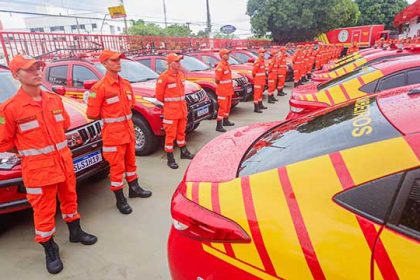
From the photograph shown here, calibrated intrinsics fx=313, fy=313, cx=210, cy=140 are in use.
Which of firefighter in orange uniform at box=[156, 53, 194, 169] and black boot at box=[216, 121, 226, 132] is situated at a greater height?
firefighter in orange uniform at box=[156, 53, 194, 169]

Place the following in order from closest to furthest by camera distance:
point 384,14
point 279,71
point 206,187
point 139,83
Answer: point 206,187 → point 139,83 → point 279,71 → point 384,14

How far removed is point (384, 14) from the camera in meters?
41.2

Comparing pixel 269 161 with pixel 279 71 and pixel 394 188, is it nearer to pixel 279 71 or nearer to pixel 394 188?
pixel 394 188

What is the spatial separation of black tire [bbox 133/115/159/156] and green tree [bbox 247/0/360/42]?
25927 millimetres

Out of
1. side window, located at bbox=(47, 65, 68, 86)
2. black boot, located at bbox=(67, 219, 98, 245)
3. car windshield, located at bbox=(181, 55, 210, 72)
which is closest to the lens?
black boot, located at bbox=(67, 219, 98, 245)

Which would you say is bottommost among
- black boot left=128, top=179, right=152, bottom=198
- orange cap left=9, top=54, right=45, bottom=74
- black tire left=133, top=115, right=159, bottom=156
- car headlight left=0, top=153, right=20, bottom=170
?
black boot left=128, top=179, right=152, bottom=198

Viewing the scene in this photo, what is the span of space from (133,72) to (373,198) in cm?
561

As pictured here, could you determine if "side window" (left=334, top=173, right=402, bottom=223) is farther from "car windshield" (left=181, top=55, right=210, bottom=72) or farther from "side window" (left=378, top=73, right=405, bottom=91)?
"car windshield" (left=181, top=55, right=210, bottom=72)

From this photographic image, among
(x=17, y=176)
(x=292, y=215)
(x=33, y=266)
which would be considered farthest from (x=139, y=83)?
(x=292, y=215)

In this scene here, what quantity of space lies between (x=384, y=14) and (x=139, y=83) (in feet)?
150

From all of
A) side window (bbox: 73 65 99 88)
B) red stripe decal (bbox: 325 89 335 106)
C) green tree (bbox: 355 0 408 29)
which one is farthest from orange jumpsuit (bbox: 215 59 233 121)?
green tree (bbox: 355 0 408 29)

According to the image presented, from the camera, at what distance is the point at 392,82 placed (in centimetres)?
379

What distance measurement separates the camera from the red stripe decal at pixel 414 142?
1.20 meters

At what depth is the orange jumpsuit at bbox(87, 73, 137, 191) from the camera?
334 cm
